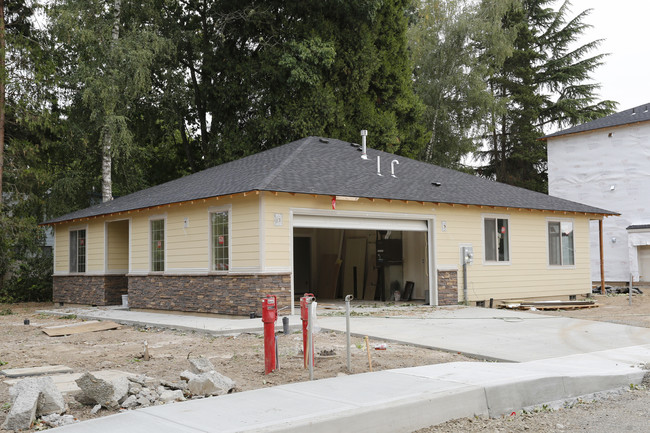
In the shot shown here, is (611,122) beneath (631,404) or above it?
above

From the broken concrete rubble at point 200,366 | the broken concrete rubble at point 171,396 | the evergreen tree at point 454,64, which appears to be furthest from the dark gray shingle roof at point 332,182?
the evergreen tree at point 454,64

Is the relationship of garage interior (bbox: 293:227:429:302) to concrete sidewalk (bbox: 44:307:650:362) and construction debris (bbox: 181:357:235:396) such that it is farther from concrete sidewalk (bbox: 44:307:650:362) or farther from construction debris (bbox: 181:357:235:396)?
construction debris (bbox: 181:357:235:396)

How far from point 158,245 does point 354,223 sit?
5674mm

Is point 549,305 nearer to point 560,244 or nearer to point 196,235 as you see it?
point 560,244

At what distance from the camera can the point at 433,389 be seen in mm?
6605

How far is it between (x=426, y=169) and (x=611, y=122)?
1538 cm

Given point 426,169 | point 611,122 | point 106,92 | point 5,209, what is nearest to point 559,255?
point 426,169

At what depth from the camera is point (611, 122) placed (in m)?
31.6

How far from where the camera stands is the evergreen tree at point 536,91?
138 ft

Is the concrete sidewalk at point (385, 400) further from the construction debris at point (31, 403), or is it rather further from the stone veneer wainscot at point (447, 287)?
the stone veneer wainscot at point (447, 287)

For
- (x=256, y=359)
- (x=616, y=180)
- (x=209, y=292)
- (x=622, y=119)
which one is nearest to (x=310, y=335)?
(x=256, y=359)

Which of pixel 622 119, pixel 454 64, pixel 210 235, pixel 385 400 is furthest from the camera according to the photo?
pixel 454 64

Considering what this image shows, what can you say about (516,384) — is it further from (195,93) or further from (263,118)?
(195,93)

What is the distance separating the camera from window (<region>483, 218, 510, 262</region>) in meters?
19.2
